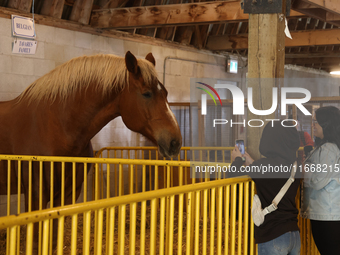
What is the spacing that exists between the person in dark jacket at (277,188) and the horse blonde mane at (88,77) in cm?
117

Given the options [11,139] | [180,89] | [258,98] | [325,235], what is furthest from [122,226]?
[180,89]

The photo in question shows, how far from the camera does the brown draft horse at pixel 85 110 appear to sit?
8.79 ft

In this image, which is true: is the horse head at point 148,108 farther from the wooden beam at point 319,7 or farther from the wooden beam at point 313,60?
the wooden beam at point 313,60

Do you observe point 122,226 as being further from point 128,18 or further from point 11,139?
point 128,18

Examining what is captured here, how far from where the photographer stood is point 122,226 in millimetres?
1299

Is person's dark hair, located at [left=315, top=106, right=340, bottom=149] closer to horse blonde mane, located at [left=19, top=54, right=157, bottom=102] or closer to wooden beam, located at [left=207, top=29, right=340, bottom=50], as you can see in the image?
horse blonde mane, located at [left=19, top=54, right=157, bottom=102]

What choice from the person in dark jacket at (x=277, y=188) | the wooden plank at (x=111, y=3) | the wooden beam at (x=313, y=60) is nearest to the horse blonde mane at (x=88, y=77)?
the person in dark jacket at (x=277, y=188)

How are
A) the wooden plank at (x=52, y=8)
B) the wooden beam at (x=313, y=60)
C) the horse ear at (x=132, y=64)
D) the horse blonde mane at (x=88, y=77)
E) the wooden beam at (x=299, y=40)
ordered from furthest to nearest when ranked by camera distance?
1. the wooden beam at (x=313, y=60)
2. the wooden beam at (x=299, y=40)
3. the wooden plank at (x=52, y=8)
4. the horse blonde mane at (x=88, y=77)
5. the horse ear at (x=132, y=64)

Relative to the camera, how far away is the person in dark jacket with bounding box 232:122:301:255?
177cm

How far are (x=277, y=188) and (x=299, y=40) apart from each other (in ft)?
20.5

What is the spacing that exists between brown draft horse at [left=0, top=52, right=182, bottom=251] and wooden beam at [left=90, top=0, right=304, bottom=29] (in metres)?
2.62

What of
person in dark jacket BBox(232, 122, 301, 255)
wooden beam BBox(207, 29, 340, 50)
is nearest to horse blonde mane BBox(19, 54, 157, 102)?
person in dark jacket BBox(232, 122, 301, 255)

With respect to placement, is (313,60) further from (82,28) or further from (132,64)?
(132,64)

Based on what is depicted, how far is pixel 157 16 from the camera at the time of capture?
527 centimetres
